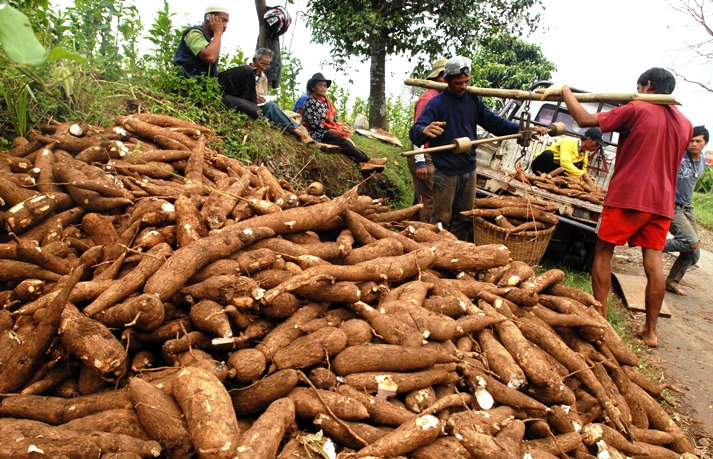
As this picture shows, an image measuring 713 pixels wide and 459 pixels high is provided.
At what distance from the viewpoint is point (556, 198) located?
6.18m

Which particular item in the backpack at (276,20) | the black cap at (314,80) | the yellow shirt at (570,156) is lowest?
the yellow shirt at (570,156)

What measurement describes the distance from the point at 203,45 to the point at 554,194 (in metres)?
4.70

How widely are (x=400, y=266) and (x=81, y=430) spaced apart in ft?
6.32

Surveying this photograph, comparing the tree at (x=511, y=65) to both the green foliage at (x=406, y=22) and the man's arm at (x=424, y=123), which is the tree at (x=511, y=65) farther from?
the man's arm at (x=424, y=123)

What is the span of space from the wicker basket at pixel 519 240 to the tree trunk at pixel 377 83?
19.4 feet

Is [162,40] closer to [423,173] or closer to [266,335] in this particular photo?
[423,173]

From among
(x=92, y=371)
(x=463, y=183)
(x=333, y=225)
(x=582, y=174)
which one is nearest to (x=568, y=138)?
(x=582, y=174)

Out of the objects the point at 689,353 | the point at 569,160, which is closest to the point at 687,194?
the point at 569,160

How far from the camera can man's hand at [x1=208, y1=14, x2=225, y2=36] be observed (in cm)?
577

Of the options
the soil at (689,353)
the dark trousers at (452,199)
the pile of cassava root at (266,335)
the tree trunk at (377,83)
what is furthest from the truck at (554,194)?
the tree trunk at (377,83)

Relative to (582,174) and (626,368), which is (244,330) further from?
(582,174)

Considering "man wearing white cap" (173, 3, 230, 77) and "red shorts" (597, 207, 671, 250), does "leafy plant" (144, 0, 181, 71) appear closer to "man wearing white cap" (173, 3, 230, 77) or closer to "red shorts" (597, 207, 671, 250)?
"man wearing white cap" (173, 3, 230, 77)

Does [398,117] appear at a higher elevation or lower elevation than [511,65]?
lower

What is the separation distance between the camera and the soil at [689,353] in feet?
11.9
